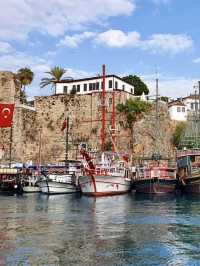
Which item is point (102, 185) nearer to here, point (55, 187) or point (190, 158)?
point (55, 187)

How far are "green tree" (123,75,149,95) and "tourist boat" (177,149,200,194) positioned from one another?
27369 millimetres

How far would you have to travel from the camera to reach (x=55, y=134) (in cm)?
7575

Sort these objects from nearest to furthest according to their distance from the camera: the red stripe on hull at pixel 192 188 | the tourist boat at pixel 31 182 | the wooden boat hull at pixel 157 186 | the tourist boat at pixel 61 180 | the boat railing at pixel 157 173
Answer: the red stripe on hull at pixel 192 188
the wooden boat hull at pixel 157 186
the boat railing at pixel 157 173
the tourist boat at pixel 61 180
the tourist boat at pixel 31 182

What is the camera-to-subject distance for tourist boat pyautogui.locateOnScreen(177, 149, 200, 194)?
53312 mm

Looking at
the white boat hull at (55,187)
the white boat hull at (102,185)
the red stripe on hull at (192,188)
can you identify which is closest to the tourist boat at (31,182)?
the white boat hull at (55,187)

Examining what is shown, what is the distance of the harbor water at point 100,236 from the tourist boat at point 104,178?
12.1 metres

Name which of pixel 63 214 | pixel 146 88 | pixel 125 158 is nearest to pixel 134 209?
pixel 63 214

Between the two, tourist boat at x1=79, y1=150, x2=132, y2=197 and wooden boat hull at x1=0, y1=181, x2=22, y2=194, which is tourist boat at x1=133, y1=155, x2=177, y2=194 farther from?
wooden boat hull at x1=0, y1=181, x2=22, y2=194

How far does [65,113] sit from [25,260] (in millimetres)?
57274

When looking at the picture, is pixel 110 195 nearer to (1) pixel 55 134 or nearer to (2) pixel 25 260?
(1) pixel 55 134

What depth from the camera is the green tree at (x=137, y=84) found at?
287 ft

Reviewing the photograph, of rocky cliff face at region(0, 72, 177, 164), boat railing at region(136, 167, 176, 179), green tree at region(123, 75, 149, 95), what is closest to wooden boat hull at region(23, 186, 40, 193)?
rocky cliff face at region(0, 72, 177, 164)

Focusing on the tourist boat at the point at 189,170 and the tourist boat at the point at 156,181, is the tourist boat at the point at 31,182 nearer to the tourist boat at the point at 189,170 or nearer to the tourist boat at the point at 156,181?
the tourist boat at the point at 156,181

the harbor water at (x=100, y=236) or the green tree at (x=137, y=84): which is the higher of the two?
the green tree at (x=137, y=84)
